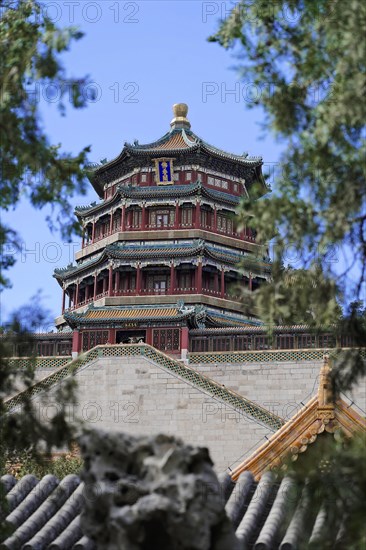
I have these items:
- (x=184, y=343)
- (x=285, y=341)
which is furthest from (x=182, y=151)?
(x=285, y=341)

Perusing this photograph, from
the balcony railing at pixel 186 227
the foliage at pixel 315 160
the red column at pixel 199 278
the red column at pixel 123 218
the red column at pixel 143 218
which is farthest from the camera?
the red column at pixel 123 218

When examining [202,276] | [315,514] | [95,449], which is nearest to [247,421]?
[202,276]

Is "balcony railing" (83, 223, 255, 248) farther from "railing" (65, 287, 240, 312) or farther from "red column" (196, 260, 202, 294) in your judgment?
"railing" (65, 287, 240, 312)

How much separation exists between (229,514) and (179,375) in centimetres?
2299

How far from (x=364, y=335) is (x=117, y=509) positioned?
127 inches

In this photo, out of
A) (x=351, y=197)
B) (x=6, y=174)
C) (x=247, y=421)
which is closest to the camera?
(x=351, y=197)

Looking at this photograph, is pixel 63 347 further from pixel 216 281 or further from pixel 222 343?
pixel 216 281

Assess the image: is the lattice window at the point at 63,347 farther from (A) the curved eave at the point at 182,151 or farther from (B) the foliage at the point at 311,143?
(B) the foliage at the point at 311,143

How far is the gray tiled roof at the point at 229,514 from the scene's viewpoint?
415 inches

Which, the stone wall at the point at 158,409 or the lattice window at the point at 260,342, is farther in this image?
the lattice window at the point at 260,342

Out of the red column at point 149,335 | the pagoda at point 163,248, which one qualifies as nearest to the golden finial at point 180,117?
the pagoda at point 163,248

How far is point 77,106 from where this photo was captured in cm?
1018

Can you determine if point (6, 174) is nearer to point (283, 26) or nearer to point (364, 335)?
point (283, 26)

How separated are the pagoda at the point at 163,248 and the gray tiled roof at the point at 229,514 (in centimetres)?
2773
